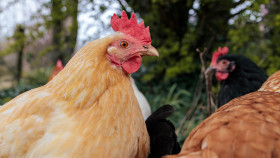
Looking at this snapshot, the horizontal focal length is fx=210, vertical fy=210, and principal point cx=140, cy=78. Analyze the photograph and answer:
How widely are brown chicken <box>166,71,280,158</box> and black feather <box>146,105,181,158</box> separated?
0.50 metres

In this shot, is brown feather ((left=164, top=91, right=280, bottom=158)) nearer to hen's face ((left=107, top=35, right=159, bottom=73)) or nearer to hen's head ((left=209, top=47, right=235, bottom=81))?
hen's face ((left=107, top=35, right=159, bottom=73))

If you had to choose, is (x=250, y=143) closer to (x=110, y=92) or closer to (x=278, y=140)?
(x=278, y=140)

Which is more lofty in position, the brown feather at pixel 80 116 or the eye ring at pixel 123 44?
the eye ring at pixel 123 44

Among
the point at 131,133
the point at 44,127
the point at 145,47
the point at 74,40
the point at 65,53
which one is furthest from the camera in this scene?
the point at 65,53

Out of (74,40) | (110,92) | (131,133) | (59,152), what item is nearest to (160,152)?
(131,133)

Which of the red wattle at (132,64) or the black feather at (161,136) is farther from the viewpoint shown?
the black feather at (161,136)

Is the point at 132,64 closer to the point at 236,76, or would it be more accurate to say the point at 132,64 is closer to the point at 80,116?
the point at 80,116

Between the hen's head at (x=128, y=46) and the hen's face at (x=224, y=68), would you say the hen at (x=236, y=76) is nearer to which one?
the hen's face at (x=224, y=68)

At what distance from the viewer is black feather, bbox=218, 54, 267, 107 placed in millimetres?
2799

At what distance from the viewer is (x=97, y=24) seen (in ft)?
15.0

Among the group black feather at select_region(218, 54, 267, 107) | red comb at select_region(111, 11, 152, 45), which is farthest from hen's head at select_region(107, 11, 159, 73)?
black feather at select_region(218, 54, 267, 107)

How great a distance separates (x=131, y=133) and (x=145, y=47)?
2.11 feet

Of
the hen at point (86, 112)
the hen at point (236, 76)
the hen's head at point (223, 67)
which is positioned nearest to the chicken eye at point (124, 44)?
the hen at point (86, 112)

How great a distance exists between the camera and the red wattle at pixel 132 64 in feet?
5.08
